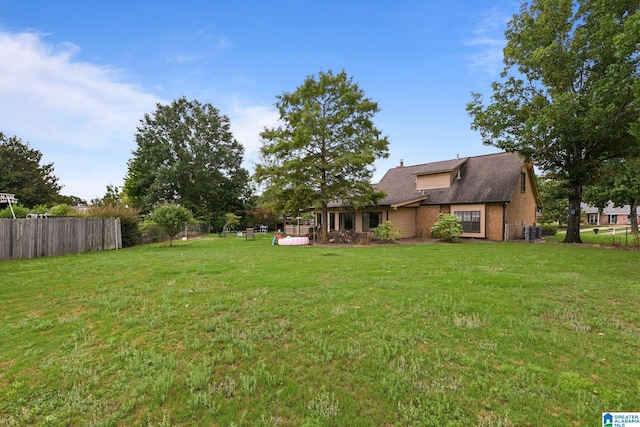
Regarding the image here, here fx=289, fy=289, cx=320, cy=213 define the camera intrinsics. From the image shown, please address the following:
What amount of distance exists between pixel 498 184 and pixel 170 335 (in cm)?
2085

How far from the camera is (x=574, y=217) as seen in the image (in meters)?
17.4

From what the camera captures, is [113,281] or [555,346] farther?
[113,281]

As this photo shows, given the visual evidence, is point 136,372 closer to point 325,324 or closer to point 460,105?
point 325,324

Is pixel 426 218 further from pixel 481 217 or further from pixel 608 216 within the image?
pixel 608 216

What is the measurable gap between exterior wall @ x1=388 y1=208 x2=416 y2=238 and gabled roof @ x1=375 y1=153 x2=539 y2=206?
2.89 feet

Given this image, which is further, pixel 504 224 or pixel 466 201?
pixel 466 201

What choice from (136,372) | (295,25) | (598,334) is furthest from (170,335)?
(295,25)

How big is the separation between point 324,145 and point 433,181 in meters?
9.60

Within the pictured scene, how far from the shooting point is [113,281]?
6.95 meters

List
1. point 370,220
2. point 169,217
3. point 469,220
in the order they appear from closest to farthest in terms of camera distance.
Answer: point 169,217, point 469,220, point 370,220

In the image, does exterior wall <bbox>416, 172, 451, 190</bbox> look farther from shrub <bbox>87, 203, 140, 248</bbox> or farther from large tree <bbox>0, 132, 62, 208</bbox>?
large tree <bbox>0, 132, 62, 208</bbox>

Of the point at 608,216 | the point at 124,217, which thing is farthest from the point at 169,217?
the point at 608,216

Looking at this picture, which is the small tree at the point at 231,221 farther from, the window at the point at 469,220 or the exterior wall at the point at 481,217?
the exterior wall at the point at 481,217

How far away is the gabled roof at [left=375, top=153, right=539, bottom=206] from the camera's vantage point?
61.7ft
